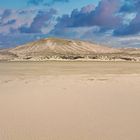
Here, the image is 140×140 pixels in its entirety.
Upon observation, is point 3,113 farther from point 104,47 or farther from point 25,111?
point 104,47

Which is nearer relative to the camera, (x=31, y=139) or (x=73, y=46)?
(x=31, y=139)

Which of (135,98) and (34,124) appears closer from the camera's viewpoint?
(34,124)

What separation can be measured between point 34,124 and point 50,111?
1.11 metres

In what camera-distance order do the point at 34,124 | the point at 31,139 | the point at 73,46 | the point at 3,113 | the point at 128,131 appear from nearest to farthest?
the point at 31,139, the point at 128,131, the point at 34,124, the point at 3,113, the point at 73,46

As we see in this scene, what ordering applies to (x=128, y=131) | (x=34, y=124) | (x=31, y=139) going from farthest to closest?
(x=34, y=124) → (x=128, y=131) → (x=31, y=139)

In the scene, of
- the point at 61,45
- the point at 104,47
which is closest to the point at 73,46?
the point at 61,45

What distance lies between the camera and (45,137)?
203 inches

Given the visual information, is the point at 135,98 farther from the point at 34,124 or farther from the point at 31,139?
the point at 31,139

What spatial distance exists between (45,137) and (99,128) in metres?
0.97

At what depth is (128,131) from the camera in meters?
5.39

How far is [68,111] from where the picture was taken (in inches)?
274

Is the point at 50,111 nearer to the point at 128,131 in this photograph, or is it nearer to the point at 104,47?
the point at 128,131

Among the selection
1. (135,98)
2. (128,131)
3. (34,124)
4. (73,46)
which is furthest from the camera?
(73,46)

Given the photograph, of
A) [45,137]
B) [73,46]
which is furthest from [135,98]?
[73,46]
